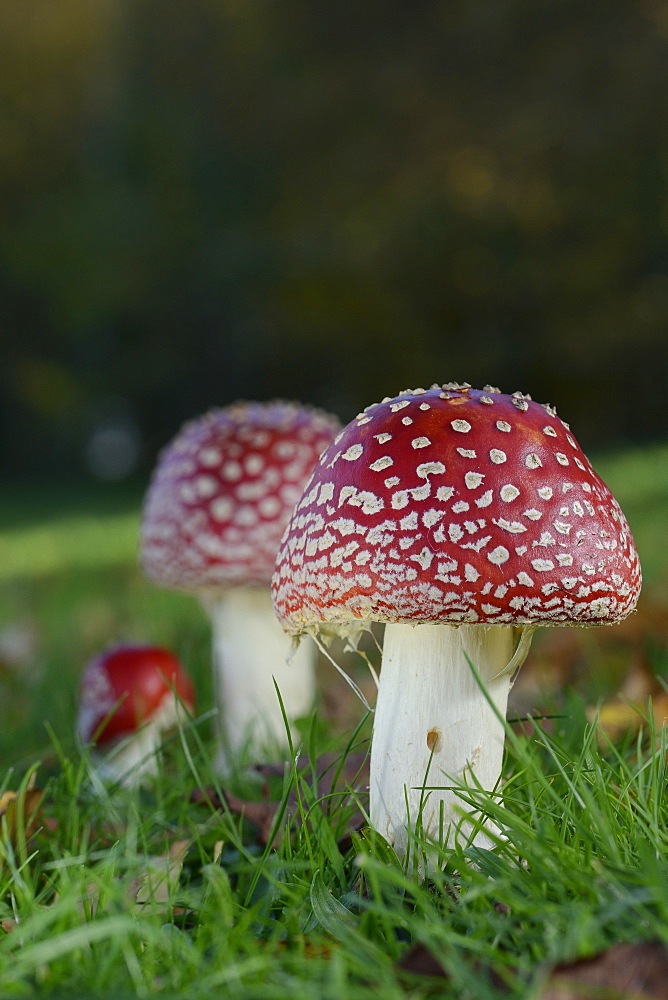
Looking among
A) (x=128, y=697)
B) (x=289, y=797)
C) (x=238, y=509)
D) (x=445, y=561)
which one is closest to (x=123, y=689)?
(x=128, y=697)

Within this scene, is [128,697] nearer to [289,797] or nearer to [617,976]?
[289,797]

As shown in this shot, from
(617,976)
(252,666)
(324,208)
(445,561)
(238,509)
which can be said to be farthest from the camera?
(324,208)

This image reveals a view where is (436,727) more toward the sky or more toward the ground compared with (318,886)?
more toward the sky

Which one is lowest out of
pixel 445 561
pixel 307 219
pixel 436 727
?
pixel 436 727

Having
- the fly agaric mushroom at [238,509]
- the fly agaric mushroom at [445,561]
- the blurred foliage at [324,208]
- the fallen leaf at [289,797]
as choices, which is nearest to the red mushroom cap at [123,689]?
the fly agaric mushroom at [238,509]

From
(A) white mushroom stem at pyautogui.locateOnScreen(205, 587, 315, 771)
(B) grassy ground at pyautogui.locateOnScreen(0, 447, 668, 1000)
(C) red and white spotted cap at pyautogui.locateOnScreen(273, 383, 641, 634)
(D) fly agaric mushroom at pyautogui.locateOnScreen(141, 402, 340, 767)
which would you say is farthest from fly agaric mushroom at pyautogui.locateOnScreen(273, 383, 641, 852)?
(A) white mushroom stem at pyautogui.locateOnScreen(205, 587, 315, 771)

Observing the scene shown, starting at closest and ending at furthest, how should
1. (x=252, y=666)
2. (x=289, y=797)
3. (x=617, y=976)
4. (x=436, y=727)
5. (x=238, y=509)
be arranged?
1. (x=617, y=976)
2. (x=436, y=727)
3. (x=289, y=797)
4. (x=238, y=509)
5. (x=252, y=666)

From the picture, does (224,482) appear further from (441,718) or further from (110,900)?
(110,900)
